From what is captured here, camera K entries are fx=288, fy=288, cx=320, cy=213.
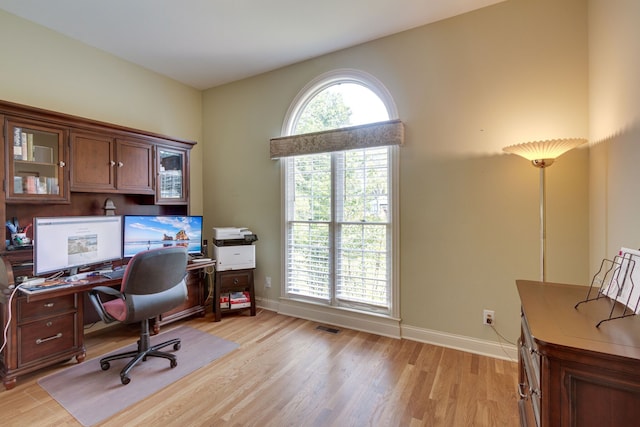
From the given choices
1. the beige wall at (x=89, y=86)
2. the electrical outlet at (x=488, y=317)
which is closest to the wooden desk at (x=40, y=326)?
the beige wall at (x=89, y=86)

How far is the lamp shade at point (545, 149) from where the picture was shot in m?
1.85

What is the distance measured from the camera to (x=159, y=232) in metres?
3.00

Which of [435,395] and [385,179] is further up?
[385,179]

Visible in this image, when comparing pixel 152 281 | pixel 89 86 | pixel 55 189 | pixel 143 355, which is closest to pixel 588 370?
pixel 152 281

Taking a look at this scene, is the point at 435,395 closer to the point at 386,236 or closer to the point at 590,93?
the point at 386,236

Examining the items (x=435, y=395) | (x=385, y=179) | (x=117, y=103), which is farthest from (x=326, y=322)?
(x=117, y=103)

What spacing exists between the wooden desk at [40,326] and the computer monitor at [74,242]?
19 cm

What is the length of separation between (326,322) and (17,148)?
9.98ft

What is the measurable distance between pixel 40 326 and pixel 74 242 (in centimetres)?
64

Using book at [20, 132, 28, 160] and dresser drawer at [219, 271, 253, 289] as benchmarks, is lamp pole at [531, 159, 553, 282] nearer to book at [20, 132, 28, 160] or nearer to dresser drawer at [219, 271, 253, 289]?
dresser drawer at [219, 271, 253, 289]

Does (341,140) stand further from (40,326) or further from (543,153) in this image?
(40,326)

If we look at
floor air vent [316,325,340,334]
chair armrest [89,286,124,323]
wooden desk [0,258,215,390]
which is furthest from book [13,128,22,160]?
floor air vent [316,325,340,334]

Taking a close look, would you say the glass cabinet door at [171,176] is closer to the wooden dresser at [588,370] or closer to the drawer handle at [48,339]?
the drawer handle at [48,339]

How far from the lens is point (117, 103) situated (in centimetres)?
312
